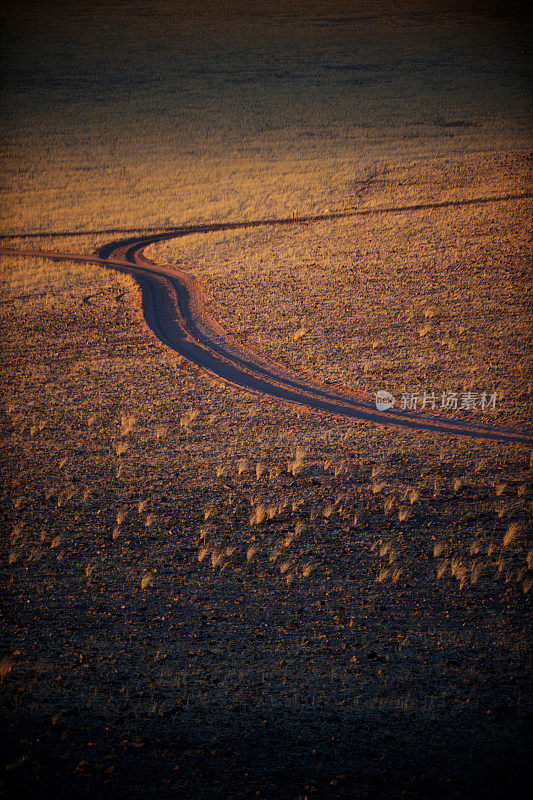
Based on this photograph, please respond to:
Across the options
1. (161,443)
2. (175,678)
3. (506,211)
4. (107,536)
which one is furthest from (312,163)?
(175,678)

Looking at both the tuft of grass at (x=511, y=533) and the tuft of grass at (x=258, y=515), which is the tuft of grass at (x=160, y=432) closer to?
the tuft of grass at (x=258, y=515)

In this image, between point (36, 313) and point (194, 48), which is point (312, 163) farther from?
point (194, 48)

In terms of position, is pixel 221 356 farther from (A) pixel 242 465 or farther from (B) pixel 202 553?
(B) pixel 202 553

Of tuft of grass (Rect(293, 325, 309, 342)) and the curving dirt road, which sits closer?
the curving dirt road

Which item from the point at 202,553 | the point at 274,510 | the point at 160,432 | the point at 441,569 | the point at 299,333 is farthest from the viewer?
the point at 299,333

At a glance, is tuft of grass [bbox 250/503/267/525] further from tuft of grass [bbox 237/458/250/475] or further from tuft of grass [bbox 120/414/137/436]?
tuft of grass [bbox 120/414/137/436]

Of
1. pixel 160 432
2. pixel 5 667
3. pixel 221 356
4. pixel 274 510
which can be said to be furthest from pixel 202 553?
pixel 221 356

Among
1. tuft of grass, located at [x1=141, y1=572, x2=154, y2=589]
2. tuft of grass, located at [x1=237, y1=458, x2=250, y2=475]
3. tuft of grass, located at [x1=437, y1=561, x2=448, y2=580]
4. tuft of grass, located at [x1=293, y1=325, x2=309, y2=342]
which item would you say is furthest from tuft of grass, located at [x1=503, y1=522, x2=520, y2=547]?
tuft of grass, located at [x1=293, y1=325, x2=309, y2=342]
